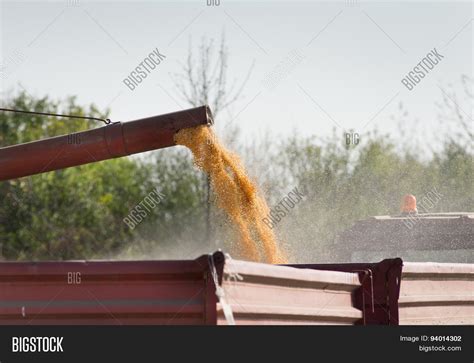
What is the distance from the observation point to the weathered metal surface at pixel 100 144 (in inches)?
247

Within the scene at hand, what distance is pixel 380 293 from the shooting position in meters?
5.05

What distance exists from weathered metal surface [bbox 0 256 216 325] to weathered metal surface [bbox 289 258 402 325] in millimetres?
1343

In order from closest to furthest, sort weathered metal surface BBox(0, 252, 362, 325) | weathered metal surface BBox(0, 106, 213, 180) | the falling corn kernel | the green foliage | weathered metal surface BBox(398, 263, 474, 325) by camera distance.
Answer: weathered metal surface BBox(0, 252, 362, 325)
weathered metal surface BBox(398, 263, 474, 325)
weathered metal surface BBox(0, 106, 213, 180)
the falling corn kernel
the green foliage

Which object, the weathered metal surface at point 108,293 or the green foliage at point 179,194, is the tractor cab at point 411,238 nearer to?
the green foliage at point 179,194

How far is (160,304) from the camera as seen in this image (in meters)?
4.03

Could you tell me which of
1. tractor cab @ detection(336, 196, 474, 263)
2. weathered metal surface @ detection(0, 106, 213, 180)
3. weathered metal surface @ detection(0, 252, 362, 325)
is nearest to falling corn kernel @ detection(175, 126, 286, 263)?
weathered metal surface @ detection(0, 106, 213, 180)

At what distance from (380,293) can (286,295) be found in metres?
0.94

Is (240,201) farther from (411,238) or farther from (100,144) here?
(411,238)

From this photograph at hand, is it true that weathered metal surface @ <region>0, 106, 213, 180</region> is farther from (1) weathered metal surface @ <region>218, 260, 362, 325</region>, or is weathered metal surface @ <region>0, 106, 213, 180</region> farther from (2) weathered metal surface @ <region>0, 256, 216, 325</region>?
(2) weathered metal surface @ <region>0, 256, 216, 325</region>

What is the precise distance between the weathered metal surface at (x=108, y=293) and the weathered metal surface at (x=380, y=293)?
134cm

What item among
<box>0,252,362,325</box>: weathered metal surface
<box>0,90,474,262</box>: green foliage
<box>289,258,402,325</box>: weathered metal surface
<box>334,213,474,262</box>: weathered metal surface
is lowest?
<box>0,252,362,325</box>: weathered metal surface

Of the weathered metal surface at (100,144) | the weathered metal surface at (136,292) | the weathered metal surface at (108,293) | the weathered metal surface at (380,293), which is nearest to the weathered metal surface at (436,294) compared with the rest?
the weathered metal surface at (380,293)

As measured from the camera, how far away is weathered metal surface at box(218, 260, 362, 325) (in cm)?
400

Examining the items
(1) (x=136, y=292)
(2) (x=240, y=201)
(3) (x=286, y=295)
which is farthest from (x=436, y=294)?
(1) (x=136, y=292)
